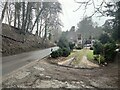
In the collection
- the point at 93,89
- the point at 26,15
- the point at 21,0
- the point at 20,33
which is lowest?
the point at 93,89

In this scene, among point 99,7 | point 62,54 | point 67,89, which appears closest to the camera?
point 99,7

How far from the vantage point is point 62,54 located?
2419cm

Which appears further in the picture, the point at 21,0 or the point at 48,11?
the point at 48,11

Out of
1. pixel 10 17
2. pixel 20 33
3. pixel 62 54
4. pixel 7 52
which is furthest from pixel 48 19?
pixel 7 52

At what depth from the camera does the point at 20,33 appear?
32812 mm

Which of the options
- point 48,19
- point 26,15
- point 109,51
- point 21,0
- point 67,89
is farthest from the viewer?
point 48,19

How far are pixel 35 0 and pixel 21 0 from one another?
3.52m

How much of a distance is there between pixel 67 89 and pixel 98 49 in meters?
17.5

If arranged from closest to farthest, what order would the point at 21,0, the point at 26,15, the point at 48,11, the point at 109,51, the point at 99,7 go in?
the point at 99,7 < the point at 109,51 < the point at 21,0 < the point at 26,15 < the point at 48,11

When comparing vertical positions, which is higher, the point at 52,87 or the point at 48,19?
the point at 48,19

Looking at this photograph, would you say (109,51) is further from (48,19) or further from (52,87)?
(48,19)

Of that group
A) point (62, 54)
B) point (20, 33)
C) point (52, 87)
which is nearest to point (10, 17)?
point (20, 33)

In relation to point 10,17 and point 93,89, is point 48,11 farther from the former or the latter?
point 93,89

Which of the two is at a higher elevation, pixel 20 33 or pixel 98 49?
pixel 20 33
